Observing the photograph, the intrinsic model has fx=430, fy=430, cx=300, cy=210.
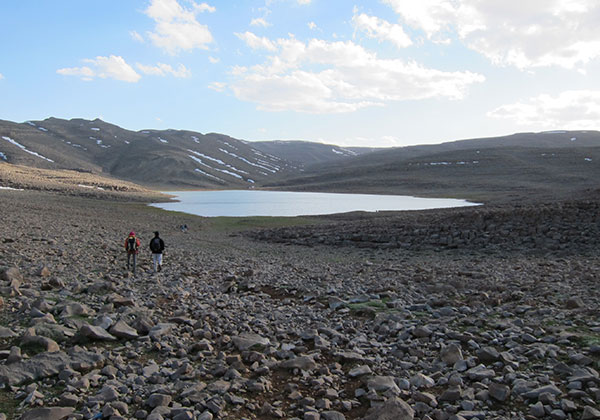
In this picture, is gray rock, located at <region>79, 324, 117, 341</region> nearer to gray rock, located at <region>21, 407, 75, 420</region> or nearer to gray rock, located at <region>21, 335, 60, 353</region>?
gray rock, located at <region>21, 335, 60, 353</region>

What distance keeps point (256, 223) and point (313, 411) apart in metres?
46.0

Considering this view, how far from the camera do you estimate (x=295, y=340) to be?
37.9 feet

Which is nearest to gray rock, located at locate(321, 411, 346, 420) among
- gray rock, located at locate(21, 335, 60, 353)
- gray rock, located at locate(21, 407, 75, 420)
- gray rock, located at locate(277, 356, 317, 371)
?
gray rock, located at locate(277, 356, 317, 371)

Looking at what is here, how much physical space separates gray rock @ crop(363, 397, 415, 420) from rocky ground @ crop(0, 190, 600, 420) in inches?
1.2

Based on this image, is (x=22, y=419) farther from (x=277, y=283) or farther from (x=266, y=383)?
(x=277, y=283)

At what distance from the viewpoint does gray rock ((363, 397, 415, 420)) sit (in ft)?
24.3

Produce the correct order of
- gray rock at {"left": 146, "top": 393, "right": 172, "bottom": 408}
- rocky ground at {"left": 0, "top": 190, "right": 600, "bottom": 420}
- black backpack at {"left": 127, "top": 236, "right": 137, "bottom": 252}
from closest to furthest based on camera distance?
gray rock at {"left": 146, "top": 393, "right": 172, "bottom": 408}
rocky ground at {"left": 0, "top": 190, "right": 600, "bottom": 420}
black backpack at {"left": 127, "top": 236, "right": 137, "bottom": 252}

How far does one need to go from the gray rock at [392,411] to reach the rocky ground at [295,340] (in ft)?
0.10

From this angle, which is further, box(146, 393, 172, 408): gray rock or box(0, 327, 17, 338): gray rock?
box(0, 327, 17, 338): gray rock

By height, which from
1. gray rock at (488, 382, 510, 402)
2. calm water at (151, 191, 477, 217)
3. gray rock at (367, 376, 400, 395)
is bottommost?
calm water at (151, 191, 477, 217)

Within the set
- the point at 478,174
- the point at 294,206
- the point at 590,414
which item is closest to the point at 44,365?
the point at 590,414

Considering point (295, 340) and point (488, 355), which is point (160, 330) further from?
point (488, 355)

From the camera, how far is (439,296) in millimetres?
15516

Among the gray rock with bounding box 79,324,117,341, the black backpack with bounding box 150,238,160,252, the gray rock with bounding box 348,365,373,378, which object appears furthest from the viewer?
the black backpack with bounding box 150,238,160,252
